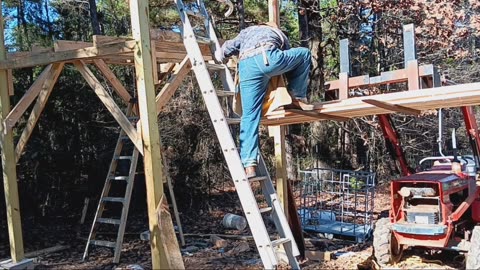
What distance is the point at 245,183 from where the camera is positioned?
3986mm

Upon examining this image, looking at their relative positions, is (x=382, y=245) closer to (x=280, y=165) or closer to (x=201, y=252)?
(x=280, y=165)

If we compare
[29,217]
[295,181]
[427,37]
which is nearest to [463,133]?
[427,37]

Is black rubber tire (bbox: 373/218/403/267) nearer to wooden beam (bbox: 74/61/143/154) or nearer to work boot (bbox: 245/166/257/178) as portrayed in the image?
work boot (bbox: 245/166/257/178)

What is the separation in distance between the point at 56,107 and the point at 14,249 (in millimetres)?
4045

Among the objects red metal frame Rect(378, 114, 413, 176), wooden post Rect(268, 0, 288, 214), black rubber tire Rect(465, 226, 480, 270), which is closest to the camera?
black rubber tire Rect(465, 226, 480, 270)

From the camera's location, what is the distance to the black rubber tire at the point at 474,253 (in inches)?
176

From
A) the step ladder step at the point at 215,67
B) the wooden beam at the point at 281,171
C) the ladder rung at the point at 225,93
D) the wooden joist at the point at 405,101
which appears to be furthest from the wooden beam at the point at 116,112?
the wooden beam at the point at 281,171

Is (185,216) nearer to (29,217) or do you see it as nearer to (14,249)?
(29,217)

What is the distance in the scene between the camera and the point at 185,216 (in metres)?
8.98

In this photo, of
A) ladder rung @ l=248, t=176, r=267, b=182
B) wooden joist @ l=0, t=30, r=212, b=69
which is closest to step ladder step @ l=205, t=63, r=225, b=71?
wooden joist @ l=0, t=30, r=212, b=69

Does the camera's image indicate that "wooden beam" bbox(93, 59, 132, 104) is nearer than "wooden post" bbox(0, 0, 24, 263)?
No

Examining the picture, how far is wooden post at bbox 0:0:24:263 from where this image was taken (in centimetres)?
551

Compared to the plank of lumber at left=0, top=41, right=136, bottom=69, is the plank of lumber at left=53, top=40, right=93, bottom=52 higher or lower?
higher

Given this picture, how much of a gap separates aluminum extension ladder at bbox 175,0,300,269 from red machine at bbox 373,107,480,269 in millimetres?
1347
